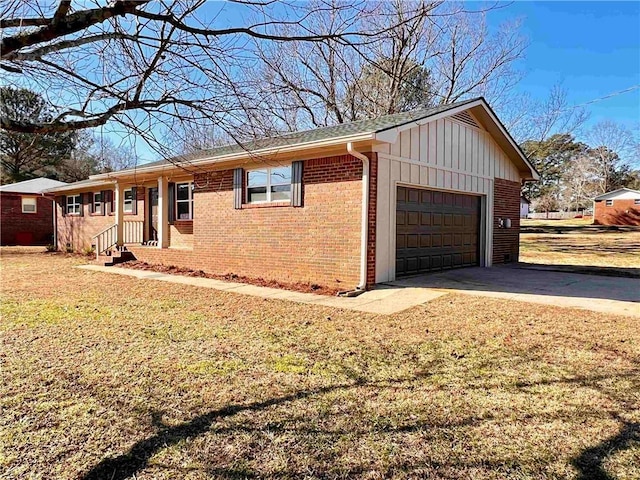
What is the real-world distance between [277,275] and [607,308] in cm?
643

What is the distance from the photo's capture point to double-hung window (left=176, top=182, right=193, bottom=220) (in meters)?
13.3

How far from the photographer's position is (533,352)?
A: 4.66 m

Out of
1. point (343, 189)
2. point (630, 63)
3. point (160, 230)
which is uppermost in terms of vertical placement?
point (630, 63)

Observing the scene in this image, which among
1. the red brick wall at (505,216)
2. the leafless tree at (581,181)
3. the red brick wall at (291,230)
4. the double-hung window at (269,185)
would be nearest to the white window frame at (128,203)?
the red brick wall at (291,230)

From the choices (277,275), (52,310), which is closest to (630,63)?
(277,275)

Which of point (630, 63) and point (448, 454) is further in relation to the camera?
point (630, 63)

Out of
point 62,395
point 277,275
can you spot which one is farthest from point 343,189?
point 62,395

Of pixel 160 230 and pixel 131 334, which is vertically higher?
pixel 160 230

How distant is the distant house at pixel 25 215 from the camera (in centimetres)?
2420

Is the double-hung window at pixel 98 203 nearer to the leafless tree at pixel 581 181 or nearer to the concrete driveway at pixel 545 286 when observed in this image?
the concrete driveway at pixel 545 286

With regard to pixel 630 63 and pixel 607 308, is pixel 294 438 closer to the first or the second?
pixel 607 308

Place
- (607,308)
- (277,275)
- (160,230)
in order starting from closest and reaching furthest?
1. (607,308)
2. (277,275)
3. (160,230)

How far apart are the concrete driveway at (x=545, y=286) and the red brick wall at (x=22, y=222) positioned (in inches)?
968

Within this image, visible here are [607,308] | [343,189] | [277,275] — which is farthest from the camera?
[277,275]
